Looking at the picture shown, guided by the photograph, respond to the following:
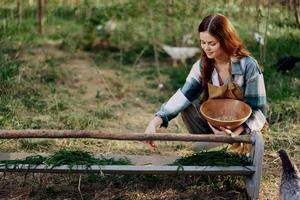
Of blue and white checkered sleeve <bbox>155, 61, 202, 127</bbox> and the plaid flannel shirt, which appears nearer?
the plaid flannel shirt

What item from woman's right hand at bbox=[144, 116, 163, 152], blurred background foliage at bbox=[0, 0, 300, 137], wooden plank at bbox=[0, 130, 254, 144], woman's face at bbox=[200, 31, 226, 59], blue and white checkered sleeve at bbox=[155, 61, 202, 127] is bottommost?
blurred background foliage at bbox=[0, 0, 300, 137]

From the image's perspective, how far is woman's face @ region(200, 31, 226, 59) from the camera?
3689 millimetres

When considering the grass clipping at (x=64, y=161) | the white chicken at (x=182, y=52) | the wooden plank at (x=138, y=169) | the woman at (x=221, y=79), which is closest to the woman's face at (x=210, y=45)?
the woman at (x=221, y=79)

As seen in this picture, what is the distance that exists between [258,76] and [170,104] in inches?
23.4

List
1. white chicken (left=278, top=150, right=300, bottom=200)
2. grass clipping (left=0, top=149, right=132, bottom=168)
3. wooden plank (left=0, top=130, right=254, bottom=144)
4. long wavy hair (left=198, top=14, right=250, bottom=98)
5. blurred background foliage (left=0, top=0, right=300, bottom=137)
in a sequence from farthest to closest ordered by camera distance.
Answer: blurred background foliage (left=0, top=0, right=300, bottom=137), long wavy hair (left=198, top=14, right=250, bottom=98), grass clipping (left=0, top=149, right=132, bottom=168), wooden plank (left=0, top=130, right=254, bottom=144), white chicken (left=278, top=150, right=300, bottom=200)

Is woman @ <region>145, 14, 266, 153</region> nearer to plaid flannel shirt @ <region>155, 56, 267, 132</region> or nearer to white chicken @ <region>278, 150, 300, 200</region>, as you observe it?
plaid flannel shirt @ <region>155, 56, 267, 132</region>

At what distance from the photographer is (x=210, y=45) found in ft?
12.2

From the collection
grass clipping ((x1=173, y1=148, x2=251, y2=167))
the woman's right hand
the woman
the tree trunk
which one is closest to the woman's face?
the woman

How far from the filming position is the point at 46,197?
3.72m

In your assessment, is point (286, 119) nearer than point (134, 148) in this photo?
No

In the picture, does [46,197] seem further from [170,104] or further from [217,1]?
[217,1]

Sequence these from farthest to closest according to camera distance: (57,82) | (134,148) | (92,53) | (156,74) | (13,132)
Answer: (92,53) < (156,74) < (57,82) < (134,148) < (13,132)

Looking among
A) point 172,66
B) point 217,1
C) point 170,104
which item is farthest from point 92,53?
point 170,104

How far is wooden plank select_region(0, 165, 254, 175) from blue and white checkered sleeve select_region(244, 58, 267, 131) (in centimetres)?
40
